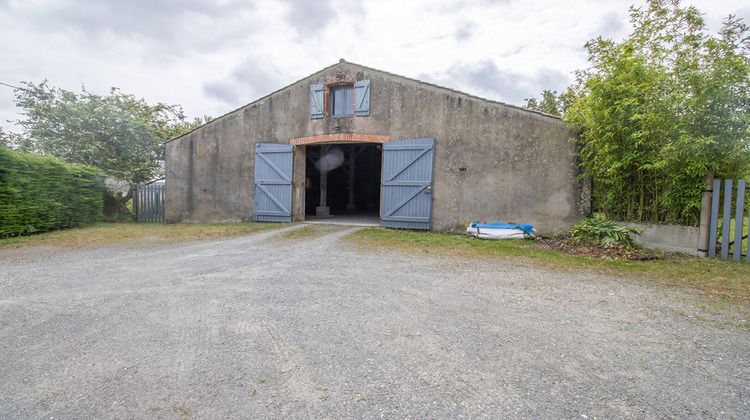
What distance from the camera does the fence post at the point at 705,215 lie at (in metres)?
5.03

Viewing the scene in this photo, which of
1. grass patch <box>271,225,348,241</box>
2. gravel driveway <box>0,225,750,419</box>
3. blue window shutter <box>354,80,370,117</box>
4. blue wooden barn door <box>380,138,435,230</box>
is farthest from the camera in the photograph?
blue window shutter <box>354,80,370,117</box>

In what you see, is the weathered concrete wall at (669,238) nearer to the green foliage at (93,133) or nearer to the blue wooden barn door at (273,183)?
the blue wooden barn door at (273,183)

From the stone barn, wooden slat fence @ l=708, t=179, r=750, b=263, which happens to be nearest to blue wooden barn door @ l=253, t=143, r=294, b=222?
the stone barn

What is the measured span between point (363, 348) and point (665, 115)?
230 inches

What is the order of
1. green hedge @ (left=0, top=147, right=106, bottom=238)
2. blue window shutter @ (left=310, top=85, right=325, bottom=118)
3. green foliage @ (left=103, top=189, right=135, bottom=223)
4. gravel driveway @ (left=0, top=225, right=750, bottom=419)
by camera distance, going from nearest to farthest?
gravel driveway @ (left=0, top=225, right=750, bottom=419) → green hedge @ (left=0, top=147, right=106, bottom=238) → blue window shutter @ (left=310, top=85, right=325, bottom=118) → green foliage @ (left=103, top=189, right=135, bottom=223)

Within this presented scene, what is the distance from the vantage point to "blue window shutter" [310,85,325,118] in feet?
29.0

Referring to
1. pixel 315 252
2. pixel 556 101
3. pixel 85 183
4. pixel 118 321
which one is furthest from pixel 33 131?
pixel 556 101

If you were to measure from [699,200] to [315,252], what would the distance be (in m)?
6.07

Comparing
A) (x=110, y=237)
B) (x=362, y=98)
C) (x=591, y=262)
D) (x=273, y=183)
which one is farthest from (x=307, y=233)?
(x=591, y=262)

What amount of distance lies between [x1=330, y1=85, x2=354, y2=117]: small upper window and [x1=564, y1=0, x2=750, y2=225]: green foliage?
5.22m

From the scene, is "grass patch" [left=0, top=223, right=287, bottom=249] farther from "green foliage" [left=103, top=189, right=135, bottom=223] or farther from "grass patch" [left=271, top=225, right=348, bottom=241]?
"green foliage" [left=103, top=189, right=135, bottom=223]

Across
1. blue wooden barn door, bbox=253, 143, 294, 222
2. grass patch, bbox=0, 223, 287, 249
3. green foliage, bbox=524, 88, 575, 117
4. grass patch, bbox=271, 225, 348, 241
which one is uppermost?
→ green foliage, bbox=524, 88, 575, 117

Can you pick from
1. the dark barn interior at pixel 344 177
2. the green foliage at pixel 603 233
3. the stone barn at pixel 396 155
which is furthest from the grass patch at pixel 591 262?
the dark barn interior at pixel 344 177

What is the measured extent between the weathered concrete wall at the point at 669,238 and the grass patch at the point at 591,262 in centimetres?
29
